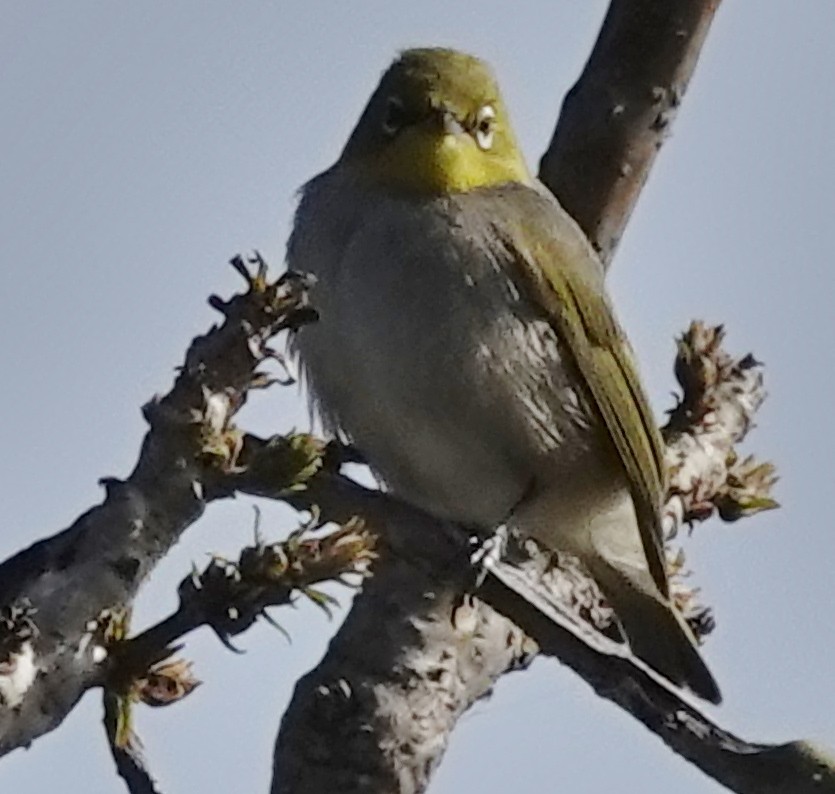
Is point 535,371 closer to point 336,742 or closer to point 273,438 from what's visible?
point 336,742

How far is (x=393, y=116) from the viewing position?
4840 mm

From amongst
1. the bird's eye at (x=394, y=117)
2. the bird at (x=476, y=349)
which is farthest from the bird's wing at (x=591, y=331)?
the bird's eye at (x=394, y=117)

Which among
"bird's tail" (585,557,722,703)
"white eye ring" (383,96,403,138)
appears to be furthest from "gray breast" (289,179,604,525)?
"bird's tail" (585,557,722,703)

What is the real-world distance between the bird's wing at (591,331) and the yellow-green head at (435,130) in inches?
6.4

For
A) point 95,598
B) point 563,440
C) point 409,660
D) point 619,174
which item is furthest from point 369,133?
point 95,598

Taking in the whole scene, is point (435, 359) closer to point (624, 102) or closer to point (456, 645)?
point (456, 645)

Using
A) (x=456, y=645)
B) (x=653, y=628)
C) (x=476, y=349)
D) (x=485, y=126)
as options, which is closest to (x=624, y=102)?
(x=485, y=126)

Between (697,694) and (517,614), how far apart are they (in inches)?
62.7

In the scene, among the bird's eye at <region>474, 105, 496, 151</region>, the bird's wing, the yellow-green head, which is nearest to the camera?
the bird's wing

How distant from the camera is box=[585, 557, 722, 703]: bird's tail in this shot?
424 centimetres

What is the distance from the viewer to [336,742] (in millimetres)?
3697

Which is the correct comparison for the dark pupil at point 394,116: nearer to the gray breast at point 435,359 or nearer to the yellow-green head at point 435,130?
the yellow-green head at point 435,130

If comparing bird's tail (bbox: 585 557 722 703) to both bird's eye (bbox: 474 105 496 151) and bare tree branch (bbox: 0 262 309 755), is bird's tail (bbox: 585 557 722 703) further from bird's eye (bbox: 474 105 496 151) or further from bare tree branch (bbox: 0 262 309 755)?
bare tree branch (bbox: 0 262 309 755)

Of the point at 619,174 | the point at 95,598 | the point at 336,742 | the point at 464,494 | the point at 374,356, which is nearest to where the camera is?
the point at 95,598
